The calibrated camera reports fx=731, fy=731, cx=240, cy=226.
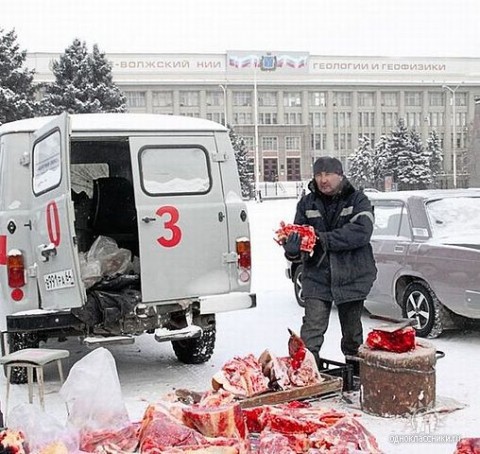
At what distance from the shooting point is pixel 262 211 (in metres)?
30.6

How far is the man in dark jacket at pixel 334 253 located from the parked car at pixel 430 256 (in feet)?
5.68

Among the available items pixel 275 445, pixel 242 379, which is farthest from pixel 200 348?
pixel 275 445

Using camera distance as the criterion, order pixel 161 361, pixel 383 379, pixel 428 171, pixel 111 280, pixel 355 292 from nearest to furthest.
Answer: pixel 383 379
pixel 355 292
pixel 111 280
pixel 161 361
pixel 428 171

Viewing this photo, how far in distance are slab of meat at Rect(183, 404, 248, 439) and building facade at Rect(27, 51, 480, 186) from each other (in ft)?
Result: 277

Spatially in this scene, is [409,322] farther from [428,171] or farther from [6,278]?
[428,171]

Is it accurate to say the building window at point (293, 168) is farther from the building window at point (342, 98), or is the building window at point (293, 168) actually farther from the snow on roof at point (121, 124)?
the snow on roof at point (121, 124)

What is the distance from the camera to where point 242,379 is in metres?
5.41

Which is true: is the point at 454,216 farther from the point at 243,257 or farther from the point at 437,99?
→ the point at 437,99

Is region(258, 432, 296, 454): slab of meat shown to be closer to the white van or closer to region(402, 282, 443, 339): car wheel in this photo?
the white van

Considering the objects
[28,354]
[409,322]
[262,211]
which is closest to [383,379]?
[409,322]

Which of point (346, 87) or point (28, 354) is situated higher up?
point (346, 87)

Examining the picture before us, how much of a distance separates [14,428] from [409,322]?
3.07 m

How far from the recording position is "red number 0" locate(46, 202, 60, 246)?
20.0 ft

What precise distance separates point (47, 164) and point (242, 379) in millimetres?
2497
